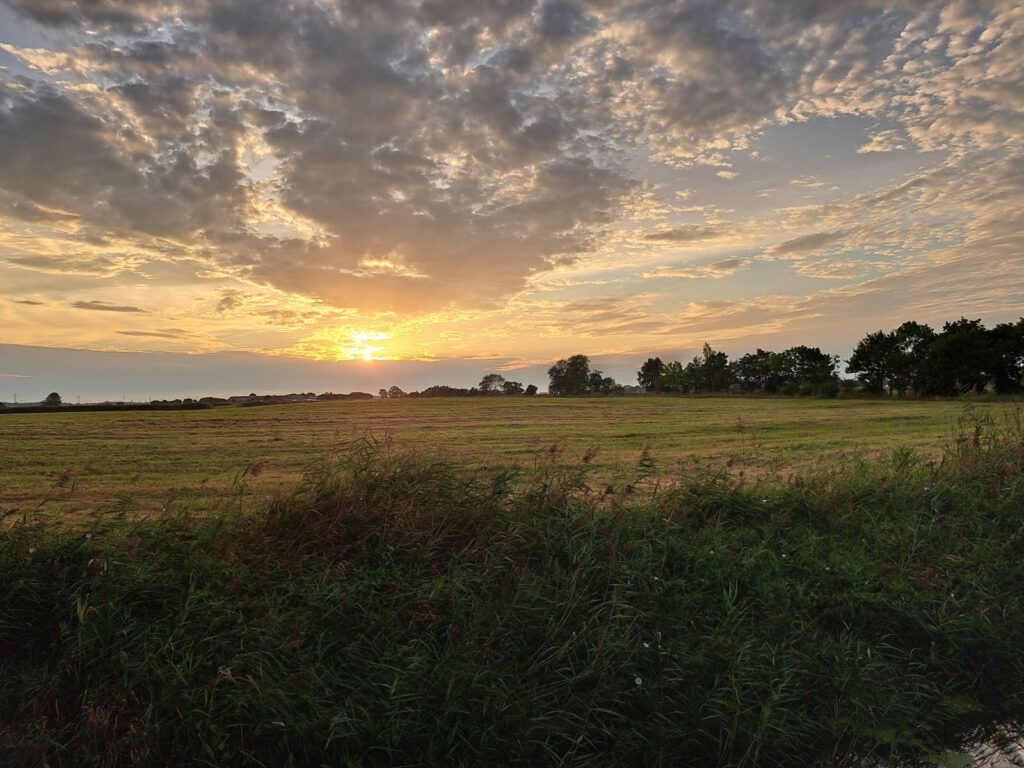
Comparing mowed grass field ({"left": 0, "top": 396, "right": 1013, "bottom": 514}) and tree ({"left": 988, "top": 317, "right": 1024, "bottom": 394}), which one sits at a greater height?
tree ({"left": 988, "top": 317, "right": 1024, "bottom": 394})

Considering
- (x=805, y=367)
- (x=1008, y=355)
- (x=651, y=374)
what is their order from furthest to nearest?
(x=651, y=374), (x=805, y=367), (x=1008, y=355)

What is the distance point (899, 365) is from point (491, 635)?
84.4 m

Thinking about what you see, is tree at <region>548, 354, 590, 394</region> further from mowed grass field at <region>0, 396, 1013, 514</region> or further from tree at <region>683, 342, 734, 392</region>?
mowed grass field at <region>0, 396, 1013, 514</region>

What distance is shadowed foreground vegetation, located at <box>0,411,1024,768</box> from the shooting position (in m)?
3.79

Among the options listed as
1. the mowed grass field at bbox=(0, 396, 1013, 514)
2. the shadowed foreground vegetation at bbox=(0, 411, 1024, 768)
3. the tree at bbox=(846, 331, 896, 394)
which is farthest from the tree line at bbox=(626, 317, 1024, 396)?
the shadowed foreground vegetation at bbox=(0, 411, 1024, 768)

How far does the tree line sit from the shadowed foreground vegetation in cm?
4870

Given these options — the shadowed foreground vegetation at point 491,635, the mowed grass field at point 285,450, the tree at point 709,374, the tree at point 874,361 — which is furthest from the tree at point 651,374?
the shadowed foreground vegetation at point 491,635

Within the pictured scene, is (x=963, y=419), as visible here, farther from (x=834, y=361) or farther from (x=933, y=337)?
(x=834, y=361)

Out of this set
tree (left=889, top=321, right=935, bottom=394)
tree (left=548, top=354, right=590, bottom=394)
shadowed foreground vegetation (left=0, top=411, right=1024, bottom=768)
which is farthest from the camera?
tree (left=548, top=354, right=590, bottom=394)

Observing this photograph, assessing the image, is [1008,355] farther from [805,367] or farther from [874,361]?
[805,367]

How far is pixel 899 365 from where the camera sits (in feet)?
244

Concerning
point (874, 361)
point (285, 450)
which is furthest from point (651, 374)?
point (285, 450)

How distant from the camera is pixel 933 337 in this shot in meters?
74.4

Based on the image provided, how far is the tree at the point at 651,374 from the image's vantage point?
4845 inches
